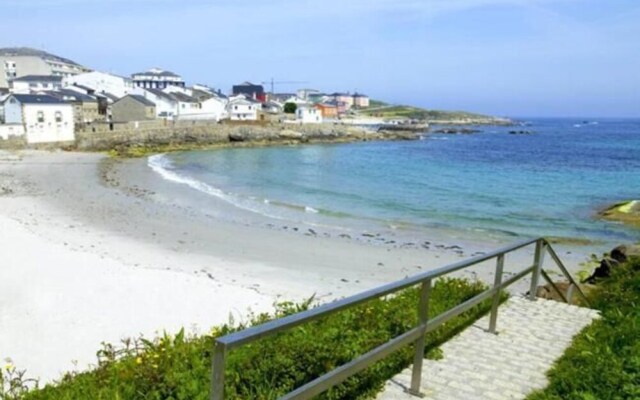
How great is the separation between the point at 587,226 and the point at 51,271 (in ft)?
74.9

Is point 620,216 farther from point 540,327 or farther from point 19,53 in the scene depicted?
point 19,53

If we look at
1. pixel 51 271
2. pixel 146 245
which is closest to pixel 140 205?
pixel 146 245

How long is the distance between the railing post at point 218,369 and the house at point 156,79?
122 m

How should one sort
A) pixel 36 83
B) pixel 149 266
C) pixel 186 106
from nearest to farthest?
1. pixel 149 266
2. pixel 36 83
3. pixel 186 106

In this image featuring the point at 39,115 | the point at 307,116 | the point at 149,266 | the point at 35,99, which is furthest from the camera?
the point at 307,116

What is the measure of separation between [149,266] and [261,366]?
1128 centimetres

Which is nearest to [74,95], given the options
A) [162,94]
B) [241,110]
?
[162,94]

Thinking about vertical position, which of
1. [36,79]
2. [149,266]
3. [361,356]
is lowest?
[149,266]

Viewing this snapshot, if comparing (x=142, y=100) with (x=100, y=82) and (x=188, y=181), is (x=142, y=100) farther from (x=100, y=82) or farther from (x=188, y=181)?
(x=188, y=181)

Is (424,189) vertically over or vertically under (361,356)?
under

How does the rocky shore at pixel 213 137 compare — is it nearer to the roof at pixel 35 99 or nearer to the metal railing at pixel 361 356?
the roof at pixel 35 99

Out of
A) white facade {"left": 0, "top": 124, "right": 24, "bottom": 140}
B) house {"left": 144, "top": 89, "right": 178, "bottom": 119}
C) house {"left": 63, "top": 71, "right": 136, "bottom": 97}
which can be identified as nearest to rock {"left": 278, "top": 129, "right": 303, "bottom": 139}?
house {"left": 144, "top": 89, "right": 178, "bottom": 119}

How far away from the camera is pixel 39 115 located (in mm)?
55344

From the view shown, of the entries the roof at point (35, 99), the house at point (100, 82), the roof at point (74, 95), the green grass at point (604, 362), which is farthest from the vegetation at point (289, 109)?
the green grass at point (604, 362)
